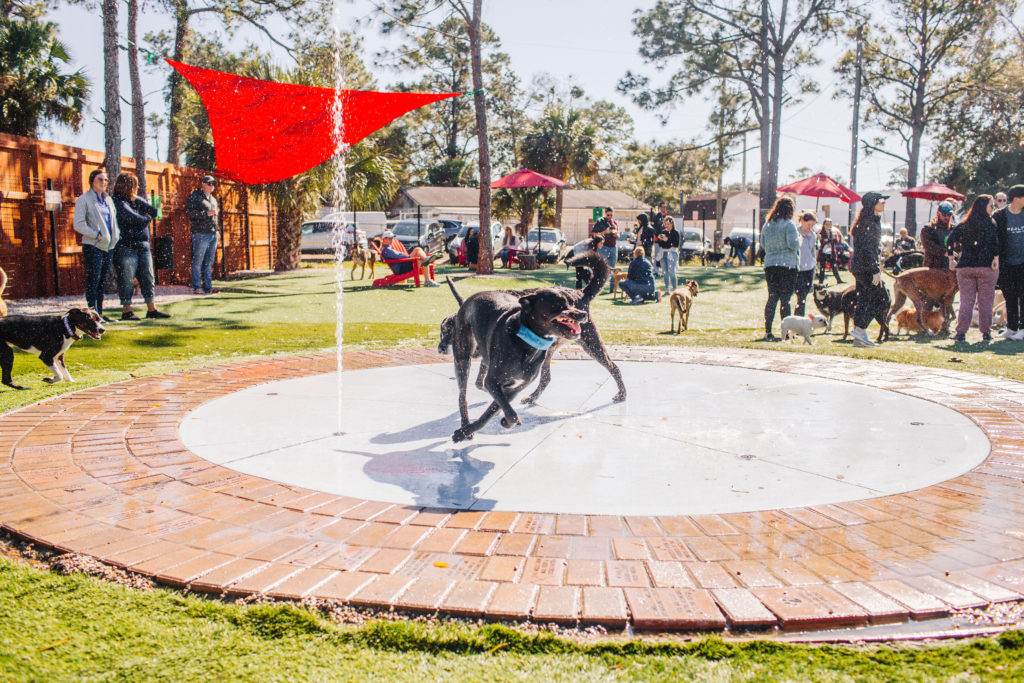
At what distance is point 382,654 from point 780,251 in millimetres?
8245

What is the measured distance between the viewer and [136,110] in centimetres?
1412

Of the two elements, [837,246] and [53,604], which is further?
[837,246]

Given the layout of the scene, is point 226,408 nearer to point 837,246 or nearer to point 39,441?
point 39,441

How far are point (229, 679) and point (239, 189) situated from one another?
61.0 feet

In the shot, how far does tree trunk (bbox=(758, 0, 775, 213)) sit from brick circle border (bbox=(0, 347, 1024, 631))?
2431cm

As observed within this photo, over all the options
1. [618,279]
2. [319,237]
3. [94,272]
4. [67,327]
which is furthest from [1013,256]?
[319,237]

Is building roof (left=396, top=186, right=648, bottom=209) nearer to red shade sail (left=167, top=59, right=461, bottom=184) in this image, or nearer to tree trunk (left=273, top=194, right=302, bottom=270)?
tree trunk (left=273, top=194, right=302, bottom=270)

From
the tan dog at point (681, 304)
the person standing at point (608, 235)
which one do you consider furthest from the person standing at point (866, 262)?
the person standing at point (608, 235)

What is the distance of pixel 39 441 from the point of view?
157 inches

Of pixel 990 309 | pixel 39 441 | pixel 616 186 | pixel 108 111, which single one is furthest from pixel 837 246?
→ pixel 616 186

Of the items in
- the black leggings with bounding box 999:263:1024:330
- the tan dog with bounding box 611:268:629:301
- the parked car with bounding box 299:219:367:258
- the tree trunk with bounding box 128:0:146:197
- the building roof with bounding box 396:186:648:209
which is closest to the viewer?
the black leggings with bounding box 999:263:1024:330

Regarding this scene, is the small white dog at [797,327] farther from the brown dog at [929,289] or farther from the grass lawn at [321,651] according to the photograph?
the grass lawn at [321,651]

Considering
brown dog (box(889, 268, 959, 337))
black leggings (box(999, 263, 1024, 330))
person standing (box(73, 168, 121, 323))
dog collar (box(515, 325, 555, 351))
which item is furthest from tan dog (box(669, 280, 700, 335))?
person standing (box(73, 168, 121, 323))

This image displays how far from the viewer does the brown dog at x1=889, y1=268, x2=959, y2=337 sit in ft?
30.5
